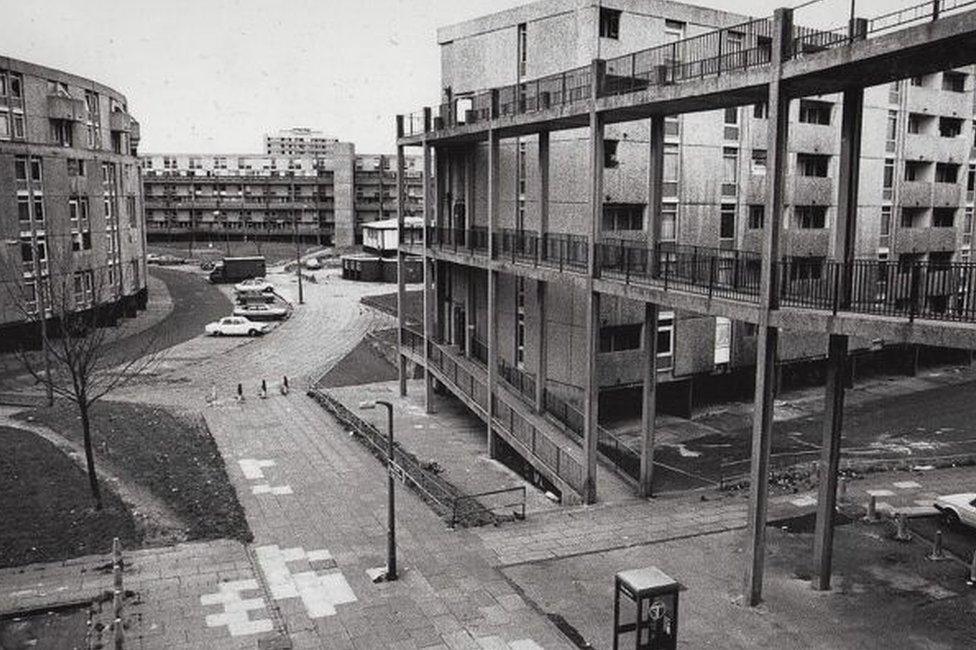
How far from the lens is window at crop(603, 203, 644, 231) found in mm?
28281

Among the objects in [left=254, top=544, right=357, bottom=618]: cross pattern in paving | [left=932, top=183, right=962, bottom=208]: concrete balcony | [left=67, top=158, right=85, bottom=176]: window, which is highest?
[left=67, top=158, right=85, bottom=176]: window

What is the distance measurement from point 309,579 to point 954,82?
37761mm

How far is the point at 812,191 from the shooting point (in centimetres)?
3428

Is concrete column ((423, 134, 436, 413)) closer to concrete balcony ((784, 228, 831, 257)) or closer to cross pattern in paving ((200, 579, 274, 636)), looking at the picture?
concrete balcony ((784, 228, 831, 257))

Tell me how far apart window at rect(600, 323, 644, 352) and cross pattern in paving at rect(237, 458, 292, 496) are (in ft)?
39.0

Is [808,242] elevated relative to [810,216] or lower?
lower

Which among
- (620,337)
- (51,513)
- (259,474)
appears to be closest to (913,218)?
(620,337)

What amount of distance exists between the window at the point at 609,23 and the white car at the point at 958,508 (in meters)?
17.3

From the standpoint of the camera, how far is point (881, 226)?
37250 mm

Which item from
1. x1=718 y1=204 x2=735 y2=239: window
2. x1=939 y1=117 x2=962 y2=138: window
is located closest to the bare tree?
x1=718 y1=204 x2=735 y2=239: window

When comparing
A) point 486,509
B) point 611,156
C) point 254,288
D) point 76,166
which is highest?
point 76,166

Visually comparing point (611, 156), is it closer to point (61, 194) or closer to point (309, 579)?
point (309, 579)

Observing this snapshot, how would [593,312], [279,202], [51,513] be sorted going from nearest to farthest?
[51,513], [593,312], [279,202]

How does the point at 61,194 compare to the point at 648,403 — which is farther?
the point at 61,194
